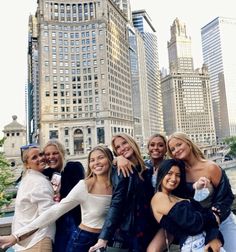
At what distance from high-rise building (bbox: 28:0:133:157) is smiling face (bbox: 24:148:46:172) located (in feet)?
231

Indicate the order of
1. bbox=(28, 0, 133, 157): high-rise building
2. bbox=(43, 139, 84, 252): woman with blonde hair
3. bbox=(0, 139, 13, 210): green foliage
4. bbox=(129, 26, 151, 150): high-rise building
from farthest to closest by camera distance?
bbox=(129, 26, 151, 150): high-rise building < bbox=(28, 0, 133, 157): high-rise building < bbox=(0, 139, 13, 210): green foliage < bbox=(43, 139, 84, 252): woman with blonde hair

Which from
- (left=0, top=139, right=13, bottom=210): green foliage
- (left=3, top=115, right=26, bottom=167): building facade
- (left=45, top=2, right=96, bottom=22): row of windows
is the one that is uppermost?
(left=45, top=2, right=96, bottom=22): row of windows

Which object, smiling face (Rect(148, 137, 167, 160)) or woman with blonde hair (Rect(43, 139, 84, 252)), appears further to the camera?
smiling face (Rect(148, 137, 167, 160))

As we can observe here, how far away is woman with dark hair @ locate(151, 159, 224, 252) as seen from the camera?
9.36 ft

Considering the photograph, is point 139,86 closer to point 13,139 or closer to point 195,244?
point 13,139

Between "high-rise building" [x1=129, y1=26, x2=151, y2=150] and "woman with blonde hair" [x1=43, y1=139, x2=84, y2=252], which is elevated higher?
"high-rise building" [x1=129, y1=26, x2=151, y2=150]

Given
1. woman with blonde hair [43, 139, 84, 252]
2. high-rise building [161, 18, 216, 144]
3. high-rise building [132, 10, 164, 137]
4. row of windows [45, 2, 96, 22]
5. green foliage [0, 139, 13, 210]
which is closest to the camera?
woman with blonde hair [43, 139, 84, 252]

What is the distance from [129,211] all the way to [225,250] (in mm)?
1258

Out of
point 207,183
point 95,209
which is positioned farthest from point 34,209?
point 207,183

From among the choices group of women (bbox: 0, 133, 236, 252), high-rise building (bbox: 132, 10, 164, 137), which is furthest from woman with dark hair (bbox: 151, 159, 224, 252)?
high-rise building (bbox: 132, 10, 164, 137)

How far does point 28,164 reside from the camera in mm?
3717

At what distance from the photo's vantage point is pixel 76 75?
3098 inches

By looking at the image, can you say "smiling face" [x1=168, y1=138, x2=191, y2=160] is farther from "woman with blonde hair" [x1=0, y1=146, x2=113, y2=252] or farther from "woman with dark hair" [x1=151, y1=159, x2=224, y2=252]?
"woman with blonde hair" [x1=0, y1=146, x2=113, y2=252]

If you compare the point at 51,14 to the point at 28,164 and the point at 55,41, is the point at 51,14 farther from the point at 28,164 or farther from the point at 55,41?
Answer: the point at 28,164
